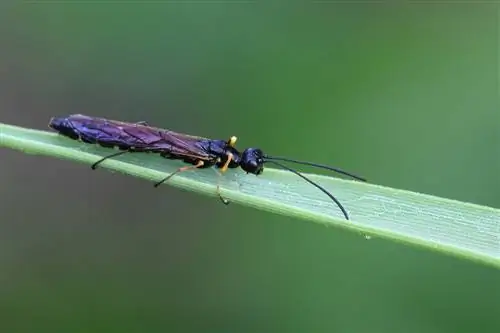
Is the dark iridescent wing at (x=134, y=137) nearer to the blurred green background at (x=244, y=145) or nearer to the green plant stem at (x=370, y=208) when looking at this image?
the green plant stem at (x=370, y=208)

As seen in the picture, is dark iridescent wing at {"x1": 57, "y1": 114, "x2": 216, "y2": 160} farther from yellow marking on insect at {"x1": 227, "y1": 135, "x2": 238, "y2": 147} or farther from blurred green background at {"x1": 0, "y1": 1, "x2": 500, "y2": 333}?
blurred green background at {"x1": 0, "y1": 1, "x2": 500, "y2": 333}

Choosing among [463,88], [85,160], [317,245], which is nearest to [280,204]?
[85,160]

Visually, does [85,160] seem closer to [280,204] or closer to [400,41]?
[280,204]

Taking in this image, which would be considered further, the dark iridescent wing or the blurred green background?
the blurred green background

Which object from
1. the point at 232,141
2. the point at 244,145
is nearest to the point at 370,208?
the point at 232,141

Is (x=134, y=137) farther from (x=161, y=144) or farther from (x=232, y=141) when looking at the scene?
(x=232, y=141)

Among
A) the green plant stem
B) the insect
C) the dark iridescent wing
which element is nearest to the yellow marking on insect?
the insect

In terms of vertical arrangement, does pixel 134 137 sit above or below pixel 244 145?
above
